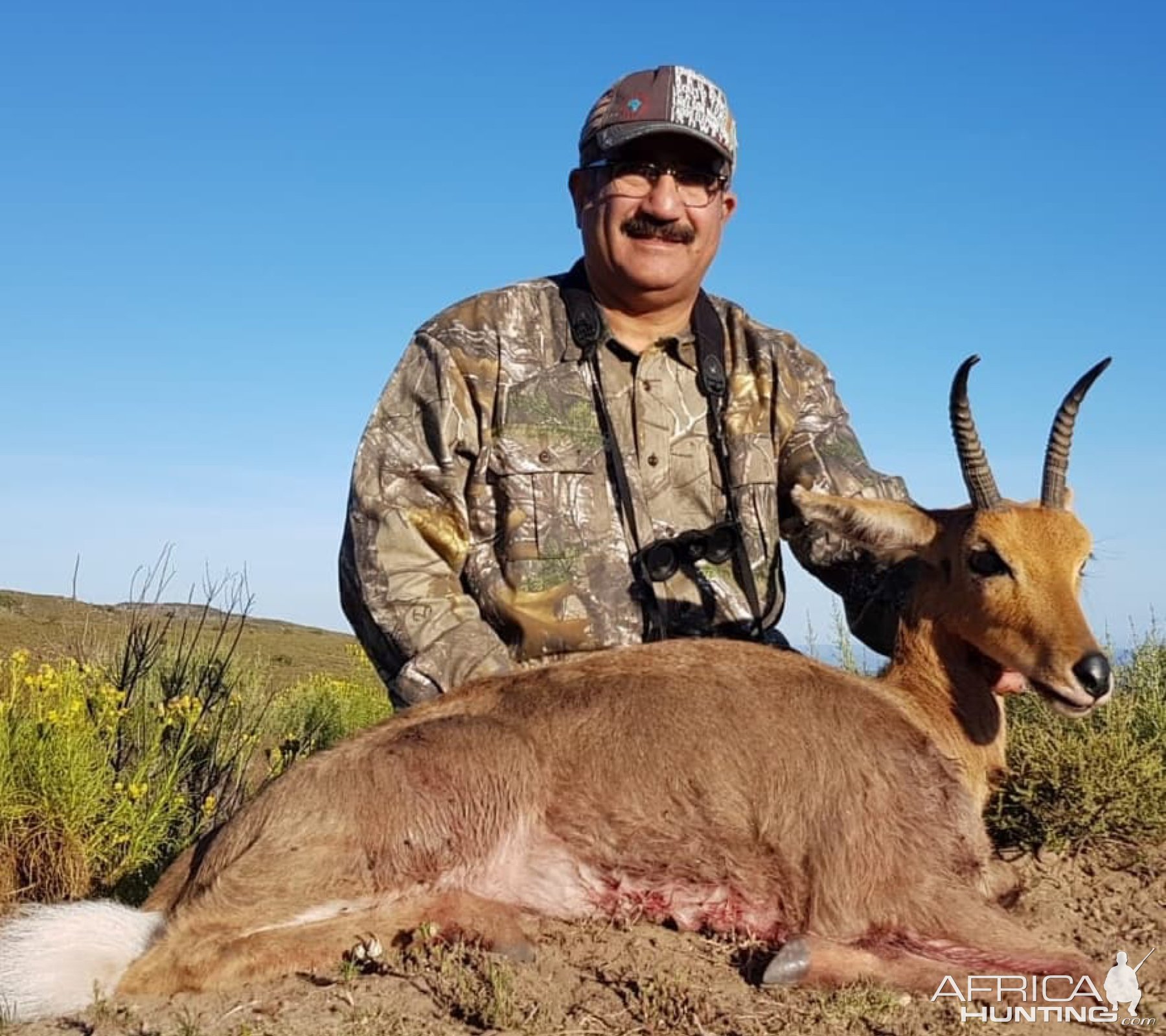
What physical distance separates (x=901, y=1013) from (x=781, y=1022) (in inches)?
17.1

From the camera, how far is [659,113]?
6805 millimetres

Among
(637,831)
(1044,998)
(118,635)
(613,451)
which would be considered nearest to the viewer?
(1044,998)

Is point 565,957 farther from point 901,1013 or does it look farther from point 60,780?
point 60,780

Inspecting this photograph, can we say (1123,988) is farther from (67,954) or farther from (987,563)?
(67,954)

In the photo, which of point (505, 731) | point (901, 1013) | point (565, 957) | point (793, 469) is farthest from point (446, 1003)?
point (793, 469)

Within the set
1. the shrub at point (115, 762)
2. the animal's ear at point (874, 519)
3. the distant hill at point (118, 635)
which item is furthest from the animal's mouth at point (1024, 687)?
the distant hill at point (118, 635)

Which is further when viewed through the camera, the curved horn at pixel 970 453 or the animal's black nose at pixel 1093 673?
the curved horn at pixel 970 453

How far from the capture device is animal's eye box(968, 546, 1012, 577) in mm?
5512

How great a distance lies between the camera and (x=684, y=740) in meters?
5.01

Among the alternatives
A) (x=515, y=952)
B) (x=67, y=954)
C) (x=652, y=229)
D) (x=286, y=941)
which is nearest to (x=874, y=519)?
(x=652, y=229)

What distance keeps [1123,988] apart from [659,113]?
4.75 metres

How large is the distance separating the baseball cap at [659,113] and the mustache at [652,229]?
41 centimetres

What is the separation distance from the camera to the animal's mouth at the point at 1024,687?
5043 mm

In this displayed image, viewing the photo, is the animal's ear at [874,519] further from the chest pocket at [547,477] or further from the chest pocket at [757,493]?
the chest pocket at [547,477]
